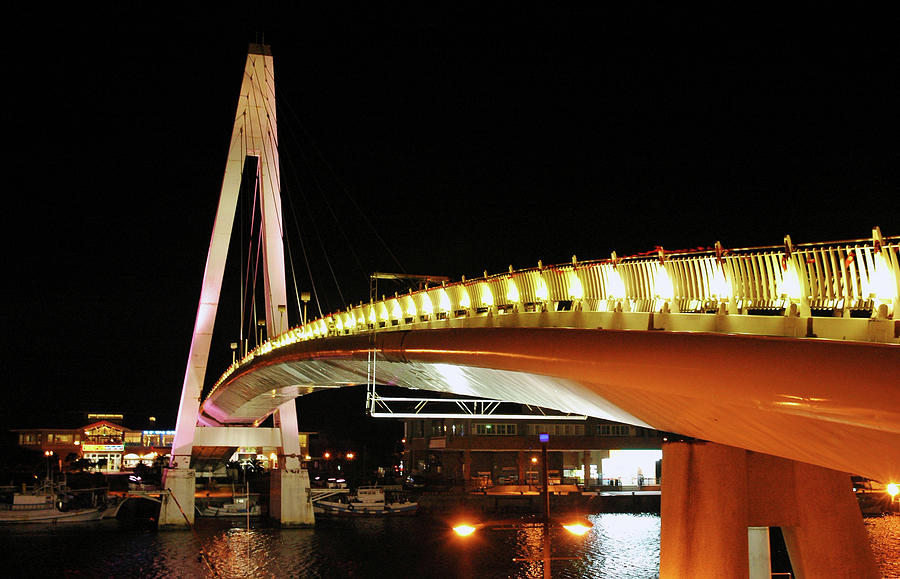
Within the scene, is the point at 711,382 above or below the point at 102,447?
above

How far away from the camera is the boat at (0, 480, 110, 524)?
44.8 m

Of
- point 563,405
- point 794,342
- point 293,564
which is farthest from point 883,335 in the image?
point 293,564

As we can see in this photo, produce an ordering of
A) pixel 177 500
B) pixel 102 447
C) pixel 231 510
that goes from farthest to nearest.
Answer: pixel 102 447 → pixel 231 510 → pixel 177 500

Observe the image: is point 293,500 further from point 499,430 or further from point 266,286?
point 499,430

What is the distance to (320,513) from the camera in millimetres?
47031

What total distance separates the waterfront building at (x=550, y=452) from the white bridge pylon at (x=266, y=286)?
1878 centimetres

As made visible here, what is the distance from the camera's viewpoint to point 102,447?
104 m

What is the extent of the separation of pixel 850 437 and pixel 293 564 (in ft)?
83.1

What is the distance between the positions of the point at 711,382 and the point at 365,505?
40091 millimetres

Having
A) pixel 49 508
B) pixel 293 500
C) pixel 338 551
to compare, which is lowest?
pixel 49 508

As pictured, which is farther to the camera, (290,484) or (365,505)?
(365,505)

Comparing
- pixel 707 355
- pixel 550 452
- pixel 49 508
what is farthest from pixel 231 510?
pixel 707 355

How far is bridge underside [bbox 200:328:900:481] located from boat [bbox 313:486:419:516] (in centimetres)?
3137

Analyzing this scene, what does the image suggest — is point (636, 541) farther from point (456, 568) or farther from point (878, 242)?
point (878, 242)
